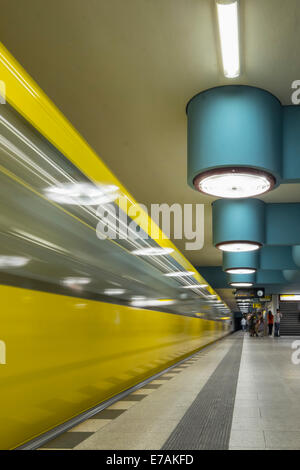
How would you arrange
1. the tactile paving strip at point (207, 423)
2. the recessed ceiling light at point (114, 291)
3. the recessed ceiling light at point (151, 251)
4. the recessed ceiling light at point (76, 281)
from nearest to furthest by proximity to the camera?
the tactile paving strip at point (207, 423), the recessed ceiling light at point (76, 281), the recessed ceiling light at point (114, 291), the recessed ceiling light at point (151, 251)

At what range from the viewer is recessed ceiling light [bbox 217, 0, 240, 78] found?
14.1ft

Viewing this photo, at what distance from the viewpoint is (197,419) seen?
4629 millimetres

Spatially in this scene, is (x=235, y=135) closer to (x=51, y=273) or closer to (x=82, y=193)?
(x=82, y=193)

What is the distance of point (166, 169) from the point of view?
9891 millimetres

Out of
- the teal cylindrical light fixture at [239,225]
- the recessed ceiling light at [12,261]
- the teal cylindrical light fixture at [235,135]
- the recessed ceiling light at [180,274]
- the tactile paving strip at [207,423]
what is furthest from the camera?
the teal cylindrical light fixture at [239,225]

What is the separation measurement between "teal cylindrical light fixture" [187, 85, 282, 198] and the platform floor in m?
2.98

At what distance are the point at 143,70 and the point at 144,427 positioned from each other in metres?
4.18

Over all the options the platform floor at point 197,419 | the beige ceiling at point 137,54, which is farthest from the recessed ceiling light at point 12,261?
the beige ceiling at point 137,54

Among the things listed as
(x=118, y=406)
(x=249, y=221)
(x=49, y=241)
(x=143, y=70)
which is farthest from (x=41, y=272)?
(x=249, y=221)

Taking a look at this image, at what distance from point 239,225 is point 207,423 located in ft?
22.5

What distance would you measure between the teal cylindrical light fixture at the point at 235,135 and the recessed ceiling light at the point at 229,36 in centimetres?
46

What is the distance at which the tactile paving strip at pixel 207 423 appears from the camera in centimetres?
366

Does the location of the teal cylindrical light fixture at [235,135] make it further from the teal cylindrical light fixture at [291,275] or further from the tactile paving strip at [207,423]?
the teal cylindrical light fixture at [291,275]
